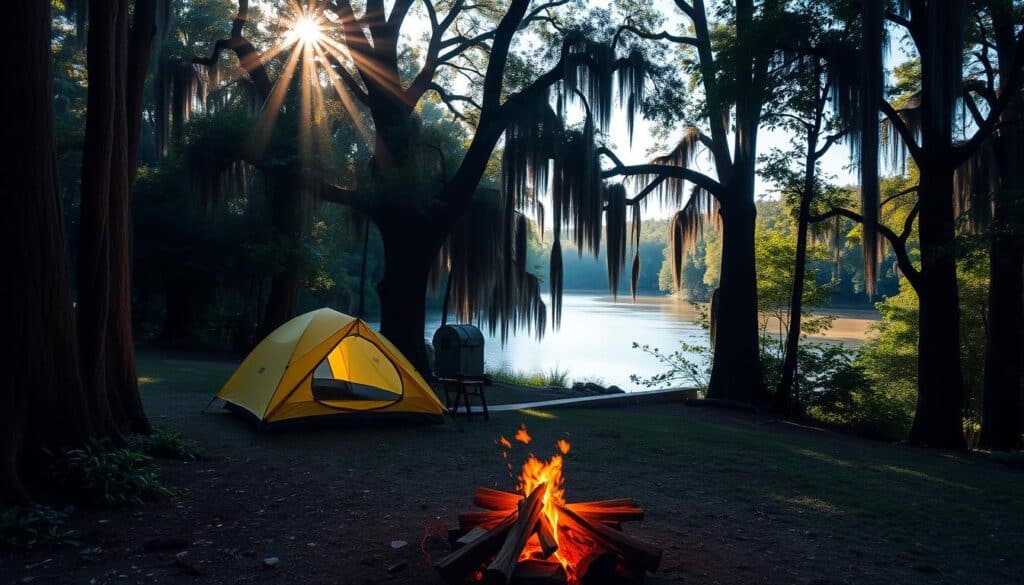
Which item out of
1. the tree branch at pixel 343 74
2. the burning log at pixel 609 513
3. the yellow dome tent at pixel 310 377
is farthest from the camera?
the tree branch at pixel 343 74

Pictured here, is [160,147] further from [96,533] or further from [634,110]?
[96,533]

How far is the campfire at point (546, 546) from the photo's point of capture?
3477 mm

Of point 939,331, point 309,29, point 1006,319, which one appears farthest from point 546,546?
point 309,29

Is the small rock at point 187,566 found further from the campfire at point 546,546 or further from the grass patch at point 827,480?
the grass patch at point 827,480

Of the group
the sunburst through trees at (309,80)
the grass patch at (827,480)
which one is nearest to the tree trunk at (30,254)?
the grass patch at (827,480)

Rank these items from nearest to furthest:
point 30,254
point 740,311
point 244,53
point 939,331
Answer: point 30,254 → point 939,331 → point 740,311 → point 244,53

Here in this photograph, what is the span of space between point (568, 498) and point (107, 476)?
129 inches

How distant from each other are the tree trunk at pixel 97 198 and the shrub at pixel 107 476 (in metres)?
0.53

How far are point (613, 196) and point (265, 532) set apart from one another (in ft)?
34.9

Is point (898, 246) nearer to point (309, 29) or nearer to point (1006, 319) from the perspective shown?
point (1006, 319)

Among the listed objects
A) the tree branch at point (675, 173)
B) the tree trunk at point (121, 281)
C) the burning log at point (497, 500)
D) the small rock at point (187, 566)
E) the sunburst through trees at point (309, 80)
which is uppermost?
the sunburst through trees at point (309, 80)

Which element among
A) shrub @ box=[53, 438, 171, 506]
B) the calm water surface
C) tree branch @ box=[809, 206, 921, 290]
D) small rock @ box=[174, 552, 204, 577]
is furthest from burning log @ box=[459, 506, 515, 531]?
the calm water surface

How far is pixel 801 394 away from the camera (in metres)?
13.9

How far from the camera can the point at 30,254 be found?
15.6ft
